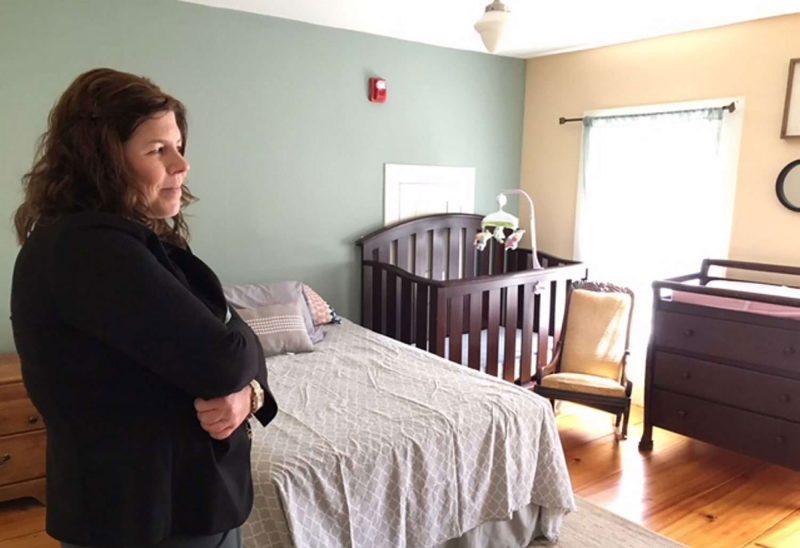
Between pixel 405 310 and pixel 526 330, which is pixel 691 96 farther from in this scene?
pixel 405 310

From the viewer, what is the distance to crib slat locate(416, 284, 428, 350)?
318 cm

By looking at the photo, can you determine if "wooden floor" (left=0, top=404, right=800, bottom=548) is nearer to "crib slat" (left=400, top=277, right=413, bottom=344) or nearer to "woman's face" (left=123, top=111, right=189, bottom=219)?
"crib slat" (left=400, top=277, right=413, bottom=344)

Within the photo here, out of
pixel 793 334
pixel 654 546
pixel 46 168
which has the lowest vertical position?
pixel 654 546

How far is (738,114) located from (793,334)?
1280mm

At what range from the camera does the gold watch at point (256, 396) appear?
3.58 ft

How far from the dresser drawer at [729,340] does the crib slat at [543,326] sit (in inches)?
26.1

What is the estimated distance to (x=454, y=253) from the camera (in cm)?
412

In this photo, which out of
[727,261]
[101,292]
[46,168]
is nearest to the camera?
[101,292]

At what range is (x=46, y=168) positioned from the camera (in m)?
0.98

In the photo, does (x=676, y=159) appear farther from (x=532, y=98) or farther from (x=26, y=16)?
(x=26, y=16)

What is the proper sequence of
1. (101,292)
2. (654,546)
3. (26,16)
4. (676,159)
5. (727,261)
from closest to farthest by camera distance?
(101,292)
(654,546)
(26,16)
(727,261)
(676,159)

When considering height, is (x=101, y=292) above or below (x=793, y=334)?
above

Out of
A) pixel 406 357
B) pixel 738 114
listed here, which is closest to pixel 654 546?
pixel 406 357

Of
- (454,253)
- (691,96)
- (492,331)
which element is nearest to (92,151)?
(492,331)
